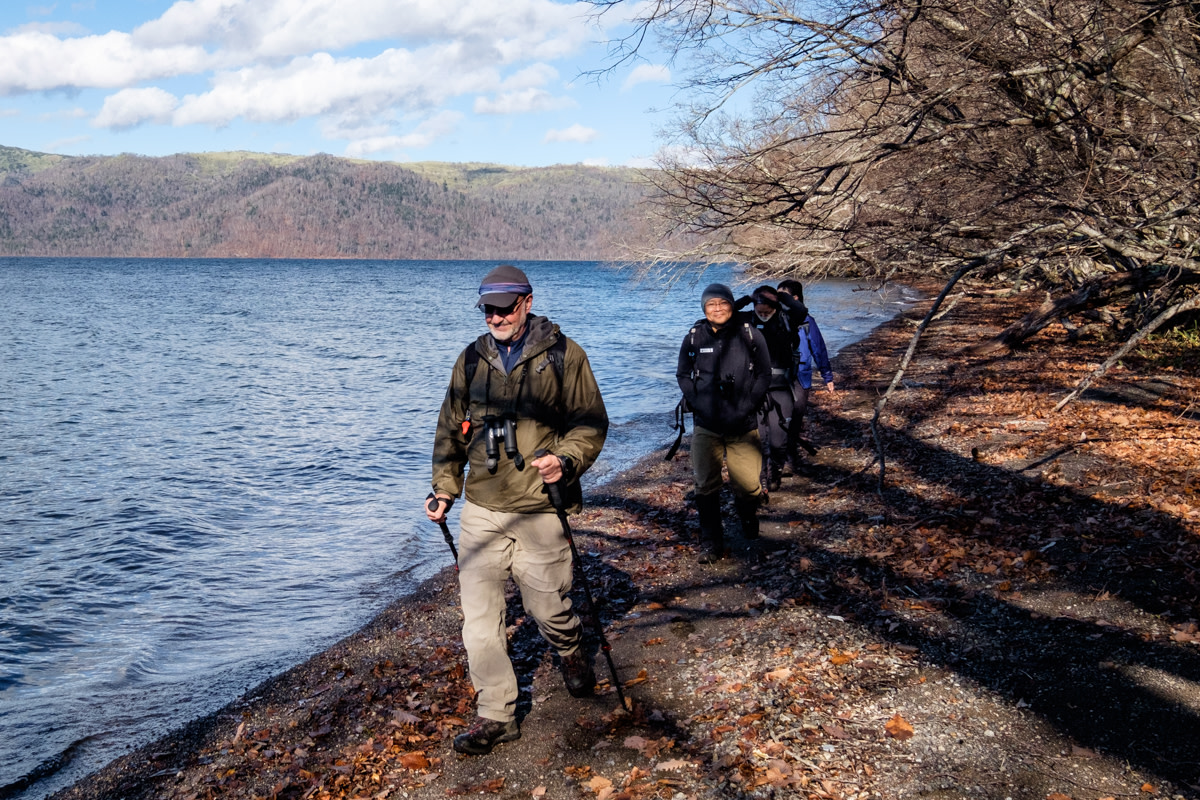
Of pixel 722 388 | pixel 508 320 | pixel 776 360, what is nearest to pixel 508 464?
pixel 508 320

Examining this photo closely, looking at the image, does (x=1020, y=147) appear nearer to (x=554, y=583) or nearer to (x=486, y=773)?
(x=554, y=583)

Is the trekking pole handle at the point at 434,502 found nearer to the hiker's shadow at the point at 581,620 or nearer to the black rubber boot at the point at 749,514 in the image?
the hiker's shadow at the point at 581,620

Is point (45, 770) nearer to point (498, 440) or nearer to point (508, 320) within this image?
point (498, 440)

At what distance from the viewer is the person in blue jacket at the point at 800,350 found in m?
9.06

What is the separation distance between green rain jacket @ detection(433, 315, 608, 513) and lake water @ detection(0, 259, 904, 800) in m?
3.78

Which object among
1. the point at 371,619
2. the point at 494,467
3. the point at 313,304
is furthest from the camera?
the point at 313,304

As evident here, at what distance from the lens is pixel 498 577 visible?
466cm

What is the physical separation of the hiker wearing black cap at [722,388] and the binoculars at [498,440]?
2.74 metres

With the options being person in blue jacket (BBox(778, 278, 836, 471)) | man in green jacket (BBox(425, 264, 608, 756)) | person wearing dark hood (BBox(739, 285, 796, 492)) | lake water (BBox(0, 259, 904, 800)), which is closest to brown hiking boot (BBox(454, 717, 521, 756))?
man in green jacket (BBox(425, 264, 608, 756))

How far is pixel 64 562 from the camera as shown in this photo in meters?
11.0

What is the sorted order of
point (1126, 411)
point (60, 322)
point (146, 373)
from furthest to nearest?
1. point (60, 322)
2. point (146, 373)
3. point (1126, 411)

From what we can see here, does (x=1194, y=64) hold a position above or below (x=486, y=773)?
above

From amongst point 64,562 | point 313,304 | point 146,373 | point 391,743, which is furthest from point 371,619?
point 313,304

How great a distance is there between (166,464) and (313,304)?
54.1 m
